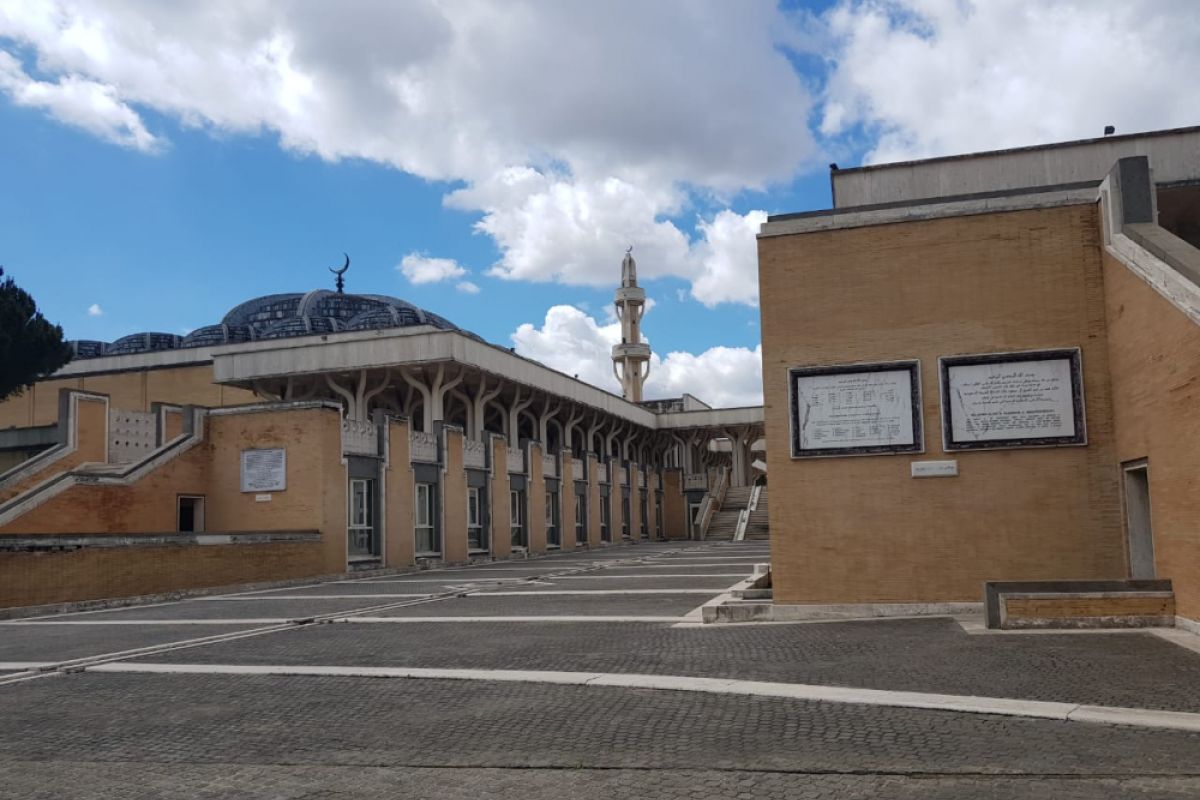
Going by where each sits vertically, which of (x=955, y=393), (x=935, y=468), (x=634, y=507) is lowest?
(x=634, y=507)

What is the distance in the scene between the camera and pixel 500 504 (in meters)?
36.0

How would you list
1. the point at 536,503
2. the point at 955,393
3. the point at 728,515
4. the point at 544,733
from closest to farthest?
the point at 544,733
the point at 955,393
the point at 536,503
the point at 728,515

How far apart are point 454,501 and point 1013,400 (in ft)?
73.3

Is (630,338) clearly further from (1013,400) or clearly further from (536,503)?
(1013,400)

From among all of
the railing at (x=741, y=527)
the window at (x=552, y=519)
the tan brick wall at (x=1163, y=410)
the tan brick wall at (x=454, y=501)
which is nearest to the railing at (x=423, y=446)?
the tan brick wall at (x=454, y=501)

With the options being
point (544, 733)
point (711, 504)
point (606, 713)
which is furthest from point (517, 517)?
point (544, 733)

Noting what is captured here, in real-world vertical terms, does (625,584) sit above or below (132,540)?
below

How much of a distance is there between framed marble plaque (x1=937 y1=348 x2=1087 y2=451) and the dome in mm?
34512

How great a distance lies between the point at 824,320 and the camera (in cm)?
1311

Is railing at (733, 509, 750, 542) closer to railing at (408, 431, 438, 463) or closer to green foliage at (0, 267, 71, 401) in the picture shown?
railing at (408, 431, 438, 463)

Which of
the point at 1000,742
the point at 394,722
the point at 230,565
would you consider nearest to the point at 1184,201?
the point at 1000,742

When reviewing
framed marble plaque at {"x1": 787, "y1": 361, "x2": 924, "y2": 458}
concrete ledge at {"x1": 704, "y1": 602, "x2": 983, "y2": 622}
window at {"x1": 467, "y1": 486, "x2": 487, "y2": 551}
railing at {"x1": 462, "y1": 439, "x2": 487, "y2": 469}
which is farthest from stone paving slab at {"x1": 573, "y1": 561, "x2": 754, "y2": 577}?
framed marble plaque at {"x1": 787, "y1": 361, "x2": 924, "y2": 458}

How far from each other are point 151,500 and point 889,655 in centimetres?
1952

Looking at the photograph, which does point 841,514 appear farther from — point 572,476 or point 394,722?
point 572,476
